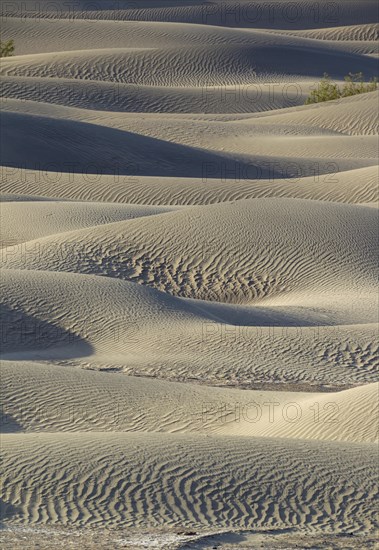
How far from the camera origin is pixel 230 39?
44219 millimetres

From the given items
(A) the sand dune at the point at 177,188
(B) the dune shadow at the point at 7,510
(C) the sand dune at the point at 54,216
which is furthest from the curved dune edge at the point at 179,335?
(A) the sand dune at the point at 177,188

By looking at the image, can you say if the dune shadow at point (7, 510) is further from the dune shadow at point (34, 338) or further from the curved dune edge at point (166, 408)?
the dune shadow at point (34, 338)

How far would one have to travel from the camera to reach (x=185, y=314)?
1266 cm

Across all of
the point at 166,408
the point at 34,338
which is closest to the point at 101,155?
the point at 34,338

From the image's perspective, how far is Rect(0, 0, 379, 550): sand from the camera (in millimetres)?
5910

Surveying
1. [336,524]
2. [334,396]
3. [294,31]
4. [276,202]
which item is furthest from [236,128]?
[294,31]

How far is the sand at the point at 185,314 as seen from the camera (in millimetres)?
5910

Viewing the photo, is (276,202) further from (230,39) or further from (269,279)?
(230,39)

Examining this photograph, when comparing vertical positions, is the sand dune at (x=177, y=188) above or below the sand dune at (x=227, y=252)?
above

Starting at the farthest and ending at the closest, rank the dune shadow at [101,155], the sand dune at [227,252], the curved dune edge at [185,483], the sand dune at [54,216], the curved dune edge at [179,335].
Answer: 1. the dune shadow at [101,155]
2. the sand dune at [54,216]
3. the sand dune at [227,252]
4. the curved dune edge at [179,335]
5. the curved dune edge at [185,483]

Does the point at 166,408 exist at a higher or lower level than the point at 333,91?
lower

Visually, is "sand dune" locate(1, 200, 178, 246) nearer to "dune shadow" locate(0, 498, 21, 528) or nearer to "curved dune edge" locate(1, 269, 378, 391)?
"curved dune edge" locate(1, 269, 378, 391)

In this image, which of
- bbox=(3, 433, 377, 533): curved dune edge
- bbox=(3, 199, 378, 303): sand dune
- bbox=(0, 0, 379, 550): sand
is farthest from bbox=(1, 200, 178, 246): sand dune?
bbox=(3, 433, 377, 533): curved dune edge

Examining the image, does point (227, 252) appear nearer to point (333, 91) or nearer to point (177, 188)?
point (177, 188)
